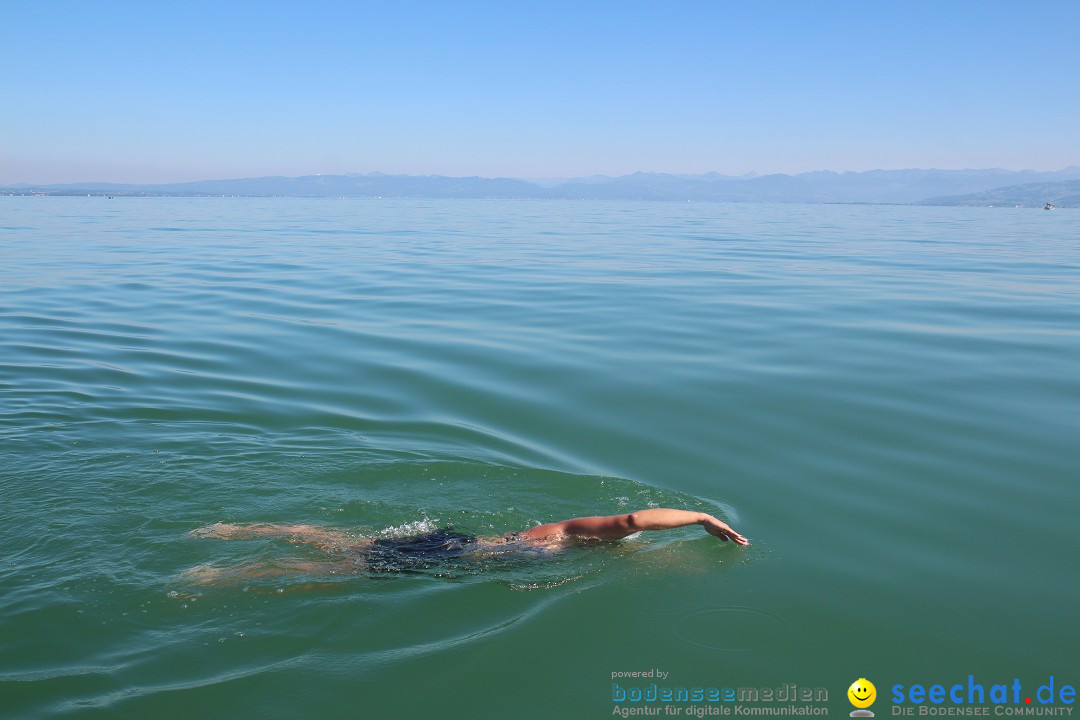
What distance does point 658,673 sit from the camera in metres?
4.63

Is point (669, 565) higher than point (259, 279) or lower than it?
lower

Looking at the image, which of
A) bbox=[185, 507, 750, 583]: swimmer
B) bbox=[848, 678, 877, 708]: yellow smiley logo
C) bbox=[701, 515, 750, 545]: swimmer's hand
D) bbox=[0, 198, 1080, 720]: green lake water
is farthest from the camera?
bbox=[701, 515, 750, 545]: swimmer's hand

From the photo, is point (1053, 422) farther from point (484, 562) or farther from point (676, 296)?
point (676, 296)

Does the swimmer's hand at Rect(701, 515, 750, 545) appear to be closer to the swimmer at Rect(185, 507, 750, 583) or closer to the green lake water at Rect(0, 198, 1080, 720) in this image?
the swimmer at Rect(185, 507, 750, 583)

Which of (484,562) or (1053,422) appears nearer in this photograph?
(484,562)

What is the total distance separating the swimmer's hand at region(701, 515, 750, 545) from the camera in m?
5.97

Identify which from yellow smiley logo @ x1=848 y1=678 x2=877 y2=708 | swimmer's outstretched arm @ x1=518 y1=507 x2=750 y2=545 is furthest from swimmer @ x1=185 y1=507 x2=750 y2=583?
yellow smiley logo @ x1=848 y1=678 x2=877 y2=708

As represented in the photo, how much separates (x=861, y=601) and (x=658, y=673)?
171 centimetres

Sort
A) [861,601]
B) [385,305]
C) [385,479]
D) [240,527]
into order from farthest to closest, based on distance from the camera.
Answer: [385,305], [385,479], [240,527], [861,601]

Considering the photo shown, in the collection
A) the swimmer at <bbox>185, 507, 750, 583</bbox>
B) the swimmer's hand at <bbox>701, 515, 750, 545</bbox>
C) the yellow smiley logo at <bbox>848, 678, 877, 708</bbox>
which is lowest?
the yellow smiley logo at <bbox>848, 678, 877, 708</bbox>

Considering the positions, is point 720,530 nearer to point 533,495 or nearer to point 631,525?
point 631,525

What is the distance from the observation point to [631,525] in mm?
6074

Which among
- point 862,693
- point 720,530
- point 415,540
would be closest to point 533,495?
point 415,540

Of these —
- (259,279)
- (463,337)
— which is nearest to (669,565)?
(463,337)
